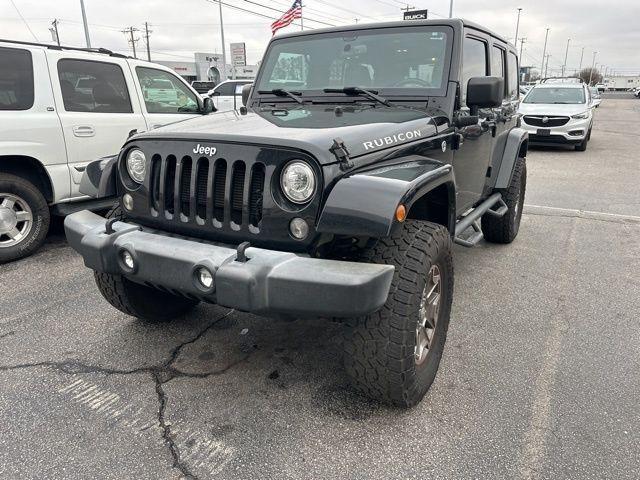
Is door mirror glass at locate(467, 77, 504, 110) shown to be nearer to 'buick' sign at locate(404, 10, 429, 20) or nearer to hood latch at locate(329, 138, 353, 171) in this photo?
hood latch at locate(329, 138, 353, 171)

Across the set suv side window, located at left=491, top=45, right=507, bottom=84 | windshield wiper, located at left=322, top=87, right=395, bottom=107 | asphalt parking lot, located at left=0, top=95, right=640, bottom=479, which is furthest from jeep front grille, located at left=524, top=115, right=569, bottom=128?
windshield wiper, located at left=322, top=87, right=395, bottom=107

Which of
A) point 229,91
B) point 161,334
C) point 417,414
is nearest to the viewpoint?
point 417,414

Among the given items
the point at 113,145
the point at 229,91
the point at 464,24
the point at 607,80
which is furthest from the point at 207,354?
the point at 607,80

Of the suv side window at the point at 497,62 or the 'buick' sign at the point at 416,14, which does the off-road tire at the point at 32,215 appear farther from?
the suv side window at the point at 497,62

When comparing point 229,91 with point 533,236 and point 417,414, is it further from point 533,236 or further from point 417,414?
point 417,414

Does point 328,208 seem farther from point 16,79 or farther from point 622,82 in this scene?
point 622,82

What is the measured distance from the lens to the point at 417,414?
2.47 metres

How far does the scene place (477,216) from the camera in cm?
401

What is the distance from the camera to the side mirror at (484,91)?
118 inches

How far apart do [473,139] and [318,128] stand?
1.71m

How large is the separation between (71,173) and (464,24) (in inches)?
155

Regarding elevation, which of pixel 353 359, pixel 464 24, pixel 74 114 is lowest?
pixel 353 359

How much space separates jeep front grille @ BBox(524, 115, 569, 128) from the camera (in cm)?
1218

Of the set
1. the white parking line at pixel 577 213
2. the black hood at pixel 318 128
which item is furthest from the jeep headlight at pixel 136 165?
the white parking line at pixel 577 213
